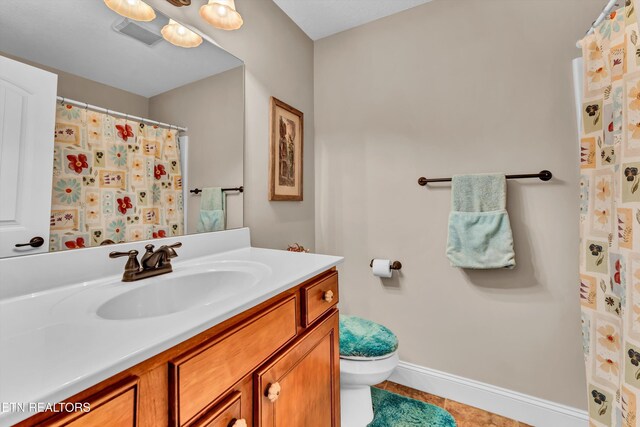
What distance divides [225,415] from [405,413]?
4.20 ft

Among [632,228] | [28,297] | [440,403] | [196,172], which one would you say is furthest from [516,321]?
[28,297]

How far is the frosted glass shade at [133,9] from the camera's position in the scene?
0.90 meters

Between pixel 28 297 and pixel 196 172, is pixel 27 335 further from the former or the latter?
pixel 196 172

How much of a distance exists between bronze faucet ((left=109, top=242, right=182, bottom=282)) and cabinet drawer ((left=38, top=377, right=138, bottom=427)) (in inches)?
19.2

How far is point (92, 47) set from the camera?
0.86 metres

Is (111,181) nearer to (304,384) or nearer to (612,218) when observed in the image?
(304,384)

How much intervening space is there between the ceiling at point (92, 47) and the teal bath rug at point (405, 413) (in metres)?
1.84

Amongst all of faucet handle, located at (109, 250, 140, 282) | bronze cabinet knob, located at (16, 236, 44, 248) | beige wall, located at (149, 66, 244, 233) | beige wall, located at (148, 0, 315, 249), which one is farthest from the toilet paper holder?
bronze cabinet knob, located at (16, 236, 44, 248)

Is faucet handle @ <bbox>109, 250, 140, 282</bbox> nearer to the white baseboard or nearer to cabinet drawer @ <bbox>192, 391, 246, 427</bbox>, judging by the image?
cabinet drawer @ <bbox>192, 391, 246, 427</bbox>

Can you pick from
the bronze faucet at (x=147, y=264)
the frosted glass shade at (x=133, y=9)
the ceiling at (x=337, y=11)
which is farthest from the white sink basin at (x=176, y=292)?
the ceiling at (x=337, y=11)

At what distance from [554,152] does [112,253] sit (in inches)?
75.2

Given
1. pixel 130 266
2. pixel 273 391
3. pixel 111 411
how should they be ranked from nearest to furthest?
1. pixel 111 411
2. pixel 273 391
3. pixel 130 266

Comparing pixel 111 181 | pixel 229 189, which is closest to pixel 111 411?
pixel 111 181

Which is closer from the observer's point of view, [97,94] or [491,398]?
[97,94]
